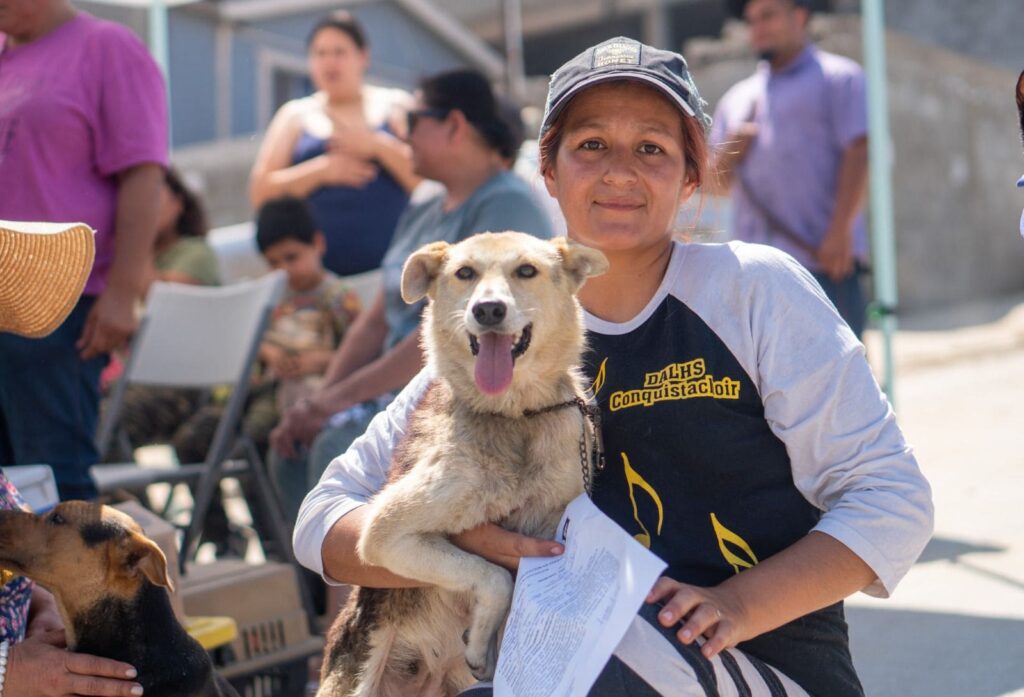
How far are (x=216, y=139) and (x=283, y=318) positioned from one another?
11493 millimetres

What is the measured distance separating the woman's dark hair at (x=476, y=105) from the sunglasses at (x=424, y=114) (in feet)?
0.04

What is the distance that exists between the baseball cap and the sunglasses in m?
1.96

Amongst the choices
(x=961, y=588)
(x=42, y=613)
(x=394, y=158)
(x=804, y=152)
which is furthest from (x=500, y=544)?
(x=394, y=158)

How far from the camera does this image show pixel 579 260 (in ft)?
8.45

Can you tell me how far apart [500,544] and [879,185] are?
401 cm

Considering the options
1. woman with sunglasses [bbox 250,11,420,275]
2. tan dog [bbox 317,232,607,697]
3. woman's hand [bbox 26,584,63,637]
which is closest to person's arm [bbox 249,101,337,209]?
woman with sunglasses [bbox 250,11,420,275]

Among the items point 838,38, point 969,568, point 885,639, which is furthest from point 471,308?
point 838,38

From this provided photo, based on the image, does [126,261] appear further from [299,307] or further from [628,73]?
[628,73]

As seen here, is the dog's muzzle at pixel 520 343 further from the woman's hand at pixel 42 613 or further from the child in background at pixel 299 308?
the child in background at pixel 299 308

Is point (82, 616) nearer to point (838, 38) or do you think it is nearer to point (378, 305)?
point (378, 305)

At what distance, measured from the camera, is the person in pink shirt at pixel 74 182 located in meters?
3.80

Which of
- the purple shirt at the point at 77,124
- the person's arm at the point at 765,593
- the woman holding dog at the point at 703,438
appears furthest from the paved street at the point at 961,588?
the purple shirt at the point at 77,124

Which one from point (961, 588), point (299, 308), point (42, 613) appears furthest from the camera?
point (299, 308)

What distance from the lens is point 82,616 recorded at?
2.70 metres
